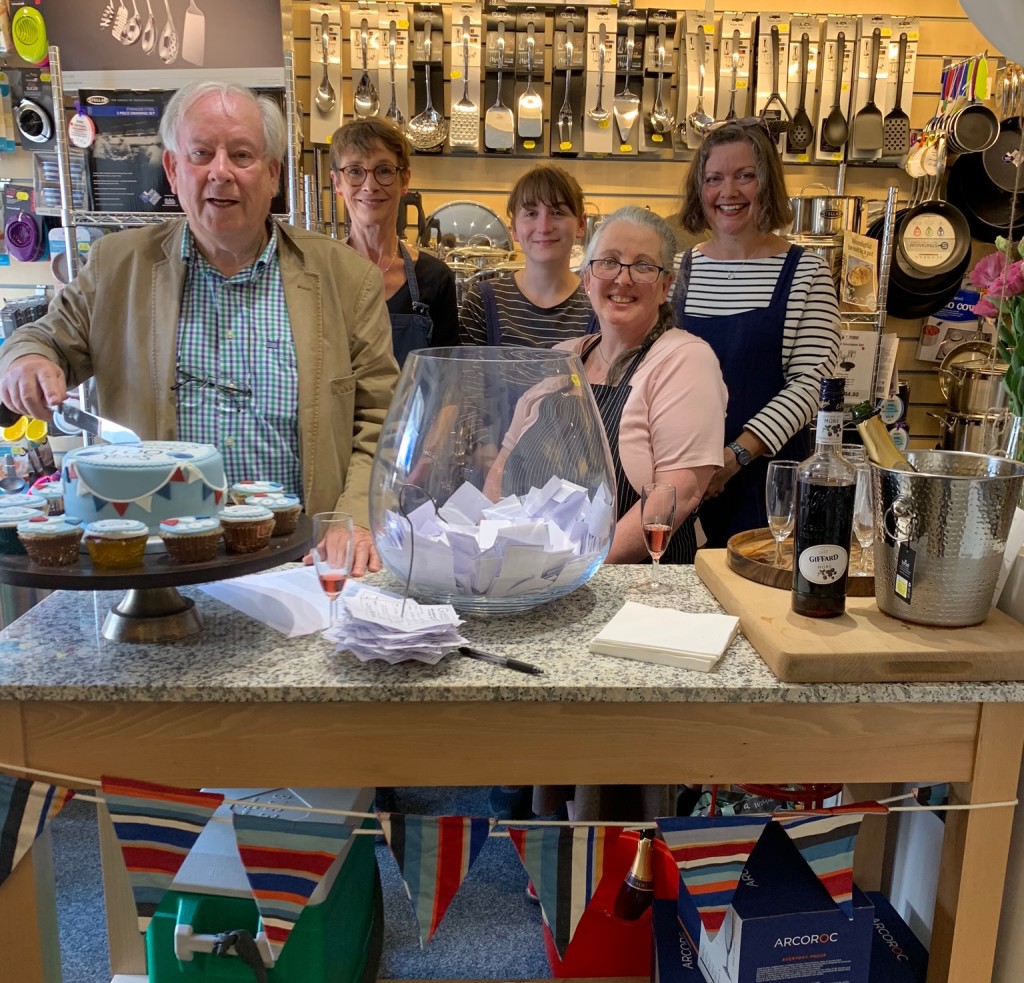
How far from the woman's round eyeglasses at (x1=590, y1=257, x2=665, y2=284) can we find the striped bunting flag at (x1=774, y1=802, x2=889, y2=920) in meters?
1.16

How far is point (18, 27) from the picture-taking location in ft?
11.1

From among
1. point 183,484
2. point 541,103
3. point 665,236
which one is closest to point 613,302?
point 665,236

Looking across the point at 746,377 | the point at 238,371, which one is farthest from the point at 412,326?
the point at 746,377

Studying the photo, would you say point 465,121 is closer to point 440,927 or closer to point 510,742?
point 440,927

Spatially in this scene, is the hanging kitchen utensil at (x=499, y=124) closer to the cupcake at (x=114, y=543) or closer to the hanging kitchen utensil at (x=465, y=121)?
the hanging kitchen utensil at (x=465, y=121)

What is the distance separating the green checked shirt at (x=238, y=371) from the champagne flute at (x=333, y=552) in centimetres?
81

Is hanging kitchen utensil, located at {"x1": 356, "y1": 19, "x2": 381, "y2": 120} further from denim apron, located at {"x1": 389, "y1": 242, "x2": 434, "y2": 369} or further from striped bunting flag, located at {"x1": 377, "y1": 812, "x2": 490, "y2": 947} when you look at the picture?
striped bunting flag, located at {"x1": 377, "y1": 812, "x2": 490, "y2": 947}

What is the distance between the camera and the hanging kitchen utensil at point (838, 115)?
12.6ft

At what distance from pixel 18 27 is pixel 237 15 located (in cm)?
88

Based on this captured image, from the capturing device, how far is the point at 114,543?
1.16 meters

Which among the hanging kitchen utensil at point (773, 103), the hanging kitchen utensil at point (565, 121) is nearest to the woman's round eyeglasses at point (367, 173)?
the hanging kitchen utensil at point (565, 121)

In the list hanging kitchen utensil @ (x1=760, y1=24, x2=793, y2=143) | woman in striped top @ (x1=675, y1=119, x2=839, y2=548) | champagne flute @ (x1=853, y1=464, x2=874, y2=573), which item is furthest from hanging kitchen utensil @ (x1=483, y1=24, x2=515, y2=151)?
champagne flute @ (x1=853, y1=464, x2=874, y2=573)

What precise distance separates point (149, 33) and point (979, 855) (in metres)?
3.31

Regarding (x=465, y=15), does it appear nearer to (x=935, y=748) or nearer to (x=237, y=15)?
(x=237, y=15)
